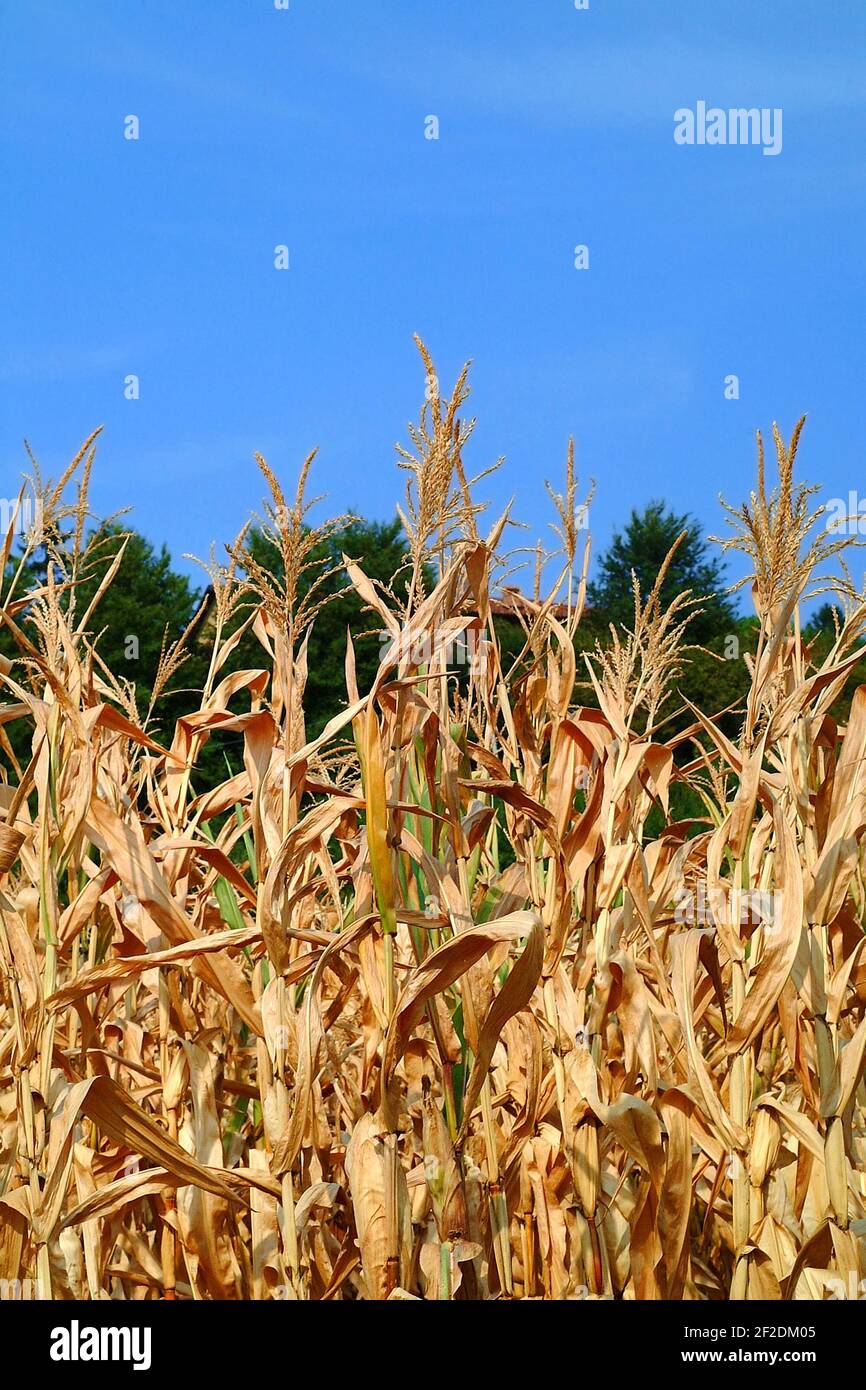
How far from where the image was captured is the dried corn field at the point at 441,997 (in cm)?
237

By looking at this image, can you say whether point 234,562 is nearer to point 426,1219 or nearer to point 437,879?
point 437,879

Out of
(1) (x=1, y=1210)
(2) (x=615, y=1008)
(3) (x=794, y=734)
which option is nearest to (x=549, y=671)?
(3) (x=794, y=734)

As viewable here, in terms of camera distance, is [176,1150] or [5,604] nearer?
[176,1150]

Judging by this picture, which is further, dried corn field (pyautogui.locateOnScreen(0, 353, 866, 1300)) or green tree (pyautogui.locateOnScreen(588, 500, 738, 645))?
green tree (pyautogui.locateOnScreen(588, 500, 738, 645))

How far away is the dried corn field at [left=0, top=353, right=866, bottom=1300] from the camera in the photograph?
2.37 m

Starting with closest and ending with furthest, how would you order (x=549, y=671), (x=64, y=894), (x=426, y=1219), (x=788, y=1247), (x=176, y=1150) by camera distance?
(x=176, y=1150) < (x=788, y=1247) < (x=426, y=1219) < (x=549, y=671) < (x=64, y=894)

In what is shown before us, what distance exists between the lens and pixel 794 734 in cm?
291

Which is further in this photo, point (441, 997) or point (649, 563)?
point (649, 563)

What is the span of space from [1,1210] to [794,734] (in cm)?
201

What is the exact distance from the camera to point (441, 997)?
255 cm

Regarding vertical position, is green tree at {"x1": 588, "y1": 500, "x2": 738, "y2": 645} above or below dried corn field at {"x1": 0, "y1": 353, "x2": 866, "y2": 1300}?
above

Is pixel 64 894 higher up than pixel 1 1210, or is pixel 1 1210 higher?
pixel 64 894

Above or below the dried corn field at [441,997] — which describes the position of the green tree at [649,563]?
above

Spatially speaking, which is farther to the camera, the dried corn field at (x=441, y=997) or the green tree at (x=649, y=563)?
the green tree at (x=649, y=563)
